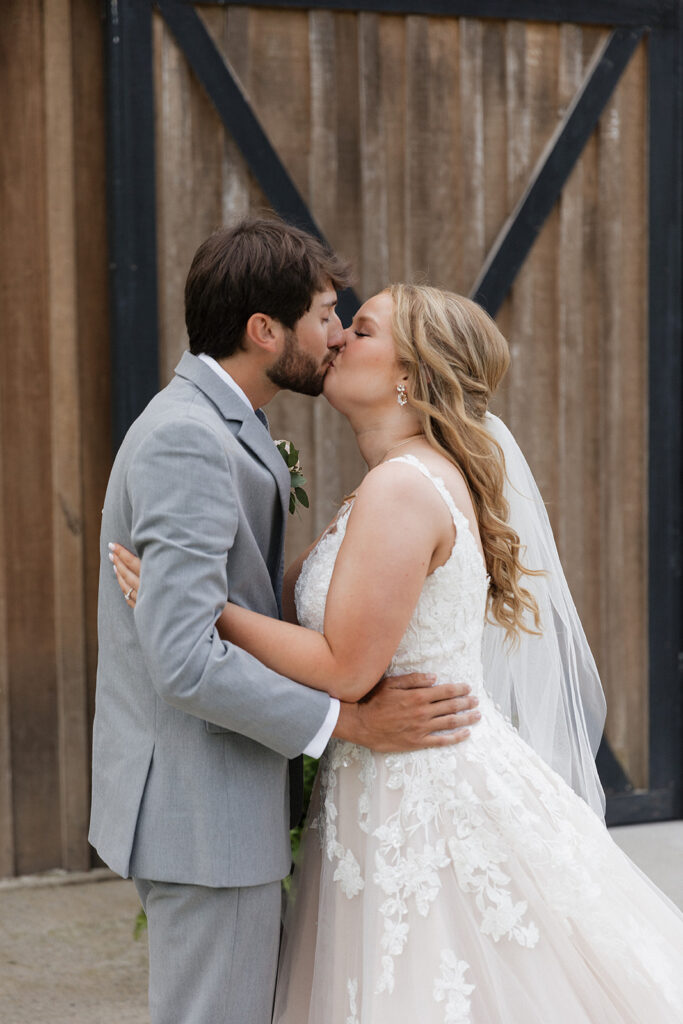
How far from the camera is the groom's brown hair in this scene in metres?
2.18

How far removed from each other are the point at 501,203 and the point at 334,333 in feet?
7.34

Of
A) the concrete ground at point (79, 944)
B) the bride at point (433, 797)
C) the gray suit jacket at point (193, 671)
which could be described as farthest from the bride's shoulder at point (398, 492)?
the concrete ground at point (79, 944)

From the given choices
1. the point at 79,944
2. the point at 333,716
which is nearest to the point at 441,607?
the point at 333,716

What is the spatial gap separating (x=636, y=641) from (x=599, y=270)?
5.05 ft

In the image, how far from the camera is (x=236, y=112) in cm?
397

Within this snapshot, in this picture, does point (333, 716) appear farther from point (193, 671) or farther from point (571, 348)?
point (571, 348)

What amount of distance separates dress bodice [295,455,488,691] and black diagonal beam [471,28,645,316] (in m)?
2.18

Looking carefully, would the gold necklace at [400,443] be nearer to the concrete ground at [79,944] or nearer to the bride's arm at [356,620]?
the bride's arm at [356,620]

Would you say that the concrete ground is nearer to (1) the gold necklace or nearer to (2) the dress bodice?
(2) the dress bodice

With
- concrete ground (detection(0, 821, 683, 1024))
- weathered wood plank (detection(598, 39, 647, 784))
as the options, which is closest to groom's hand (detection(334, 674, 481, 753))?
concrete ground (detection(0, 821, 683, 1024))

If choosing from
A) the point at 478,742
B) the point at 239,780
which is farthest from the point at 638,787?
the point at 239,780

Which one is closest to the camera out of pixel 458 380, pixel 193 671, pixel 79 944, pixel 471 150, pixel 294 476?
pixel 193 671

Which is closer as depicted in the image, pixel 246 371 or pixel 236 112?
pixel 246 371

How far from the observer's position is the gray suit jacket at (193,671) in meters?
1.91
